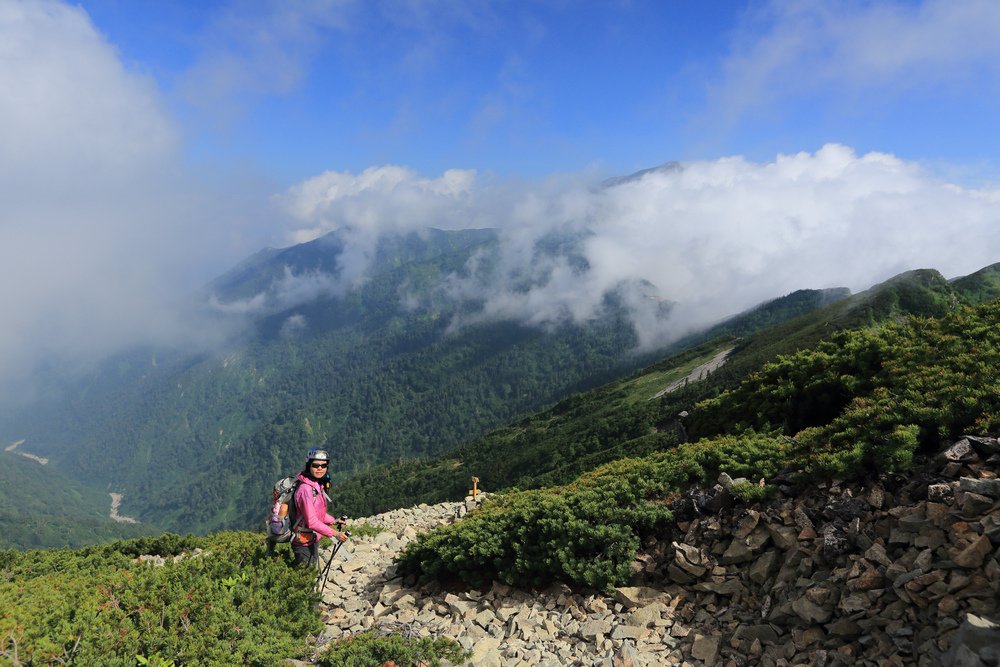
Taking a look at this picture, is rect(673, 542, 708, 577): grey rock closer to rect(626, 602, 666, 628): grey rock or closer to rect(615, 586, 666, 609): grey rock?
rect(615, 586, 666, 609): grey rock

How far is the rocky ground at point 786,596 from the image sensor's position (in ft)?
26.4

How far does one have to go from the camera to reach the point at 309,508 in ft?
41.6

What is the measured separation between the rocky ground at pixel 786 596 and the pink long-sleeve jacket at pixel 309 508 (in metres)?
2.50

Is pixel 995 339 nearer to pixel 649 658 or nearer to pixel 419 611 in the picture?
pixel 649 658

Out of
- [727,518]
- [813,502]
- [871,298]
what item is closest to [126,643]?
[727,518]

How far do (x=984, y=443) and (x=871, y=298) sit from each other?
22818 centimetres

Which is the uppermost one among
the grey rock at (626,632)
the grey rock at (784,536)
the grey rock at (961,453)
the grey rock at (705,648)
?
the grey rock at (961,453)

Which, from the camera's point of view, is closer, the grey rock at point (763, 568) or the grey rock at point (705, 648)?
the grey rock at point (705, 648)

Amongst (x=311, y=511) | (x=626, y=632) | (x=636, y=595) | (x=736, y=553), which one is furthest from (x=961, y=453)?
(x=311, y=511)

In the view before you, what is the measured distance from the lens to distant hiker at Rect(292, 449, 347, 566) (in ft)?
41.6

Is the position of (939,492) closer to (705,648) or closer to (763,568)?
(763,568)

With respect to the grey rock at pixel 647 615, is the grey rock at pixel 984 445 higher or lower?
higher

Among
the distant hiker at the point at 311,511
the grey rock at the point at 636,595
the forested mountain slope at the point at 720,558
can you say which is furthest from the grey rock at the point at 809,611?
the distant hiker at the point at 311,511

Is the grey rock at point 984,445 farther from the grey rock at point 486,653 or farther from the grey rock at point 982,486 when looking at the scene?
the grey rock at point 486,653
